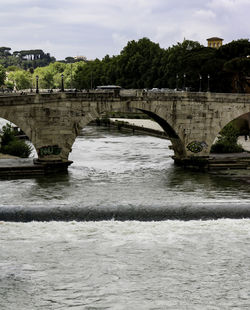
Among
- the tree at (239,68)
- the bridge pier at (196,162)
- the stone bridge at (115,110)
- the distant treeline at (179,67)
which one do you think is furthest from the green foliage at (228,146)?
the tree at (239,68)

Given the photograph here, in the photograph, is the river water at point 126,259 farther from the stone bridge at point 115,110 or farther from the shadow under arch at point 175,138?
the shadow under arch at point 175,138

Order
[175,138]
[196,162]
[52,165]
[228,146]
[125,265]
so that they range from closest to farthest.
Answer: [125,265] < [52,165] < [196,162] < [175,138] < [228,146]

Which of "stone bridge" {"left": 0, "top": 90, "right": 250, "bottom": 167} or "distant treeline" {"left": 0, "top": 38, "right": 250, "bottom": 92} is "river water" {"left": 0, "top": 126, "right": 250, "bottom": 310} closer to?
"stone bridge" {"left": 0, "top": 90, "right": 250, "bottom": 167}

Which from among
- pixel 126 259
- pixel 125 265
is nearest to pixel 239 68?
pixel 126 259

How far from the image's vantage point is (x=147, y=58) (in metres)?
145

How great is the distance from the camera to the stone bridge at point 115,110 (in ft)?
182

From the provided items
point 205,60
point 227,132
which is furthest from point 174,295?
point 205,60

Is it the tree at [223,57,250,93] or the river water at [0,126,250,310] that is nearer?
the river water at [0,126,250,310]

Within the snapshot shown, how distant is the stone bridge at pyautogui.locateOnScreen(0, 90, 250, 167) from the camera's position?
5556 cm

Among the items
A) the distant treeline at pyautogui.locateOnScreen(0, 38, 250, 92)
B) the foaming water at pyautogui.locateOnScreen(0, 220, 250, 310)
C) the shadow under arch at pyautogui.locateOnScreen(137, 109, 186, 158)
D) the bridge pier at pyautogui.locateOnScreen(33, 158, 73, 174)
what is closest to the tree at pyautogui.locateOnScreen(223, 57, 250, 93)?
the distant treeline at pyautogui.locateOnScreen(0, 38, 250, 92)

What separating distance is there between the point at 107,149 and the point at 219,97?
2116cm

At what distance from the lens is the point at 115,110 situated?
57.1 m

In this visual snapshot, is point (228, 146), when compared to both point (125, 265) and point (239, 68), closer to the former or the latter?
point (239, 68)

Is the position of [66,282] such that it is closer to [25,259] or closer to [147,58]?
[25,259]
